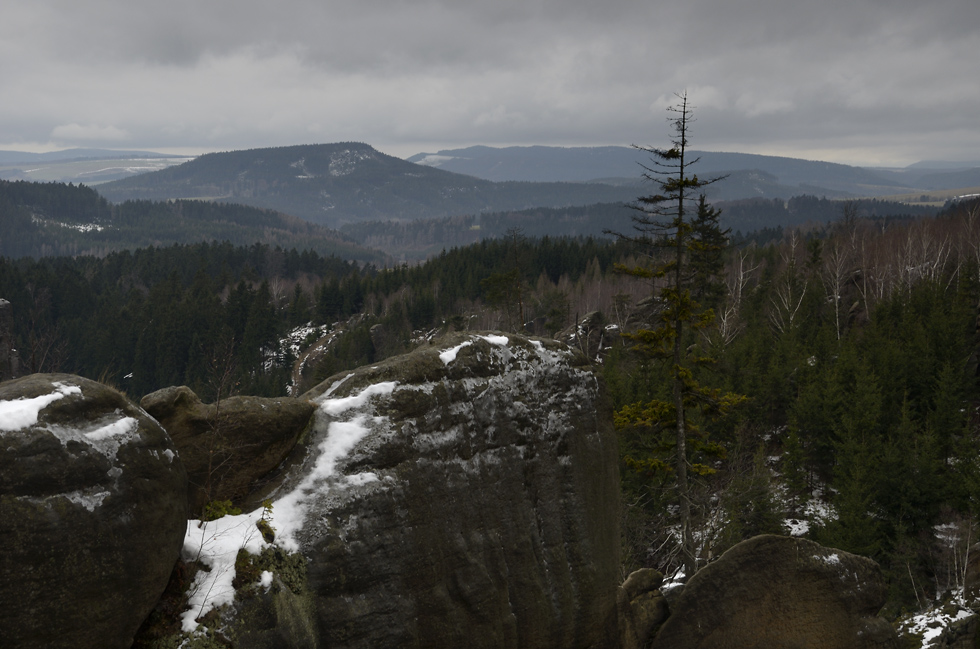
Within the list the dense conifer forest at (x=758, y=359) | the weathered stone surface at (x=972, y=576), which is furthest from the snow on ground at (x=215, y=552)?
the weathered stone surface at (x=972, y=576)

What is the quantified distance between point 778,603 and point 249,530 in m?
11.0

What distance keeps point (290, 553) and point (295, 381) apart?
289 ft

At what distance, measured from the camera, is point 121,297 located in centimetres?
12988

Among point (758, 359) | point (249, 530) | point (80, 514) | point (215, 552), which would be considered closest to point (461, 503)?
point (249, 530)

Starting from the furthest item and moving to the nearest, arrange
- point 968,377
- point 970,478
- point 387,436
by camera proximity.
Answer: point 968,377
point 970,478
point 387,436

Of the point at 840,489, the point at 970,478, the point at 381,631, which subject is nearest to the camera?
the point at 381,631

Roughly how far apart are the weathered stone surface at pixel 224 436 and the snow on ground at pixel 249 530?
2.48 ft

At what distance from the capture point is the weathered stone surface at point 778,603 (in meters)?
14.0

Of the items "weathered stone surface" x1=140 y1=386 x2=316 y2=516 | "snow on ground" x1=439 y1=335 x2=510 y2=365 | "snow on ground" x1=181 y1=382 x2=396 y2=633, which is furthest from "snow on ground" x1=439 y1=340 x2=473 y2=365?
"weathered stone surface" x1=140 y1=386 x2=316 y2=516

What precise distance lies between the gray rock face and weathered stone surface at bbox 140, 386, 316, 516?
68 cm

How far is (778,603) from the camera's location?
46.1ft

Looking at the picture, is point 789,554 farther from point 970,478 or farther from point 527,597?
point 970,478

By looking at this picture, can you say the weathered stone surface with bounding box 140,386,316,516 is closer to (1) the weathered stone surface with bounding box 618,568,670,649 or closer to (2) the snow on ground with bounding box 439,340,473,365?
(2) the snow on ground with bounding box 439,340,473,365

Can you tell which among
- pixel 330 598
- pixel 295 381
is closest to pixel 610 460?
pixel 330 598
